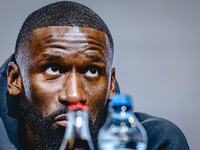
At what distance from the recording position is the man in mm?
836

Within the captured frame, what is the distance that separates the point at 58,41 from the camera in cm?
89

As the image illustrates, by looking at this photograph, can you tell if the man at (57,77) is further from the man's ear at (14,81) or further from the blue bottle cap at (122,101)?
the blue bottle cap at (122,101)

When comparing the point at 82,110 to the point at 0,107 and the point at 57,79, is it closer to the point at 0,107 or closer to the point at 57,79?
the point at 57,79

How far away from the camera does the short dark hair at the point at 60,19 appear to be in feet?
3.13

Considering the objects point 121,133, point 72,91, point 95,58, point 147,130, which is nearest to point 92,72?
point 95,58

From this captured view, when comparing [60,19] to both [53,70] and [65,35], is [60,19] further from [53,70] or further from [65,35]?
[53,70]

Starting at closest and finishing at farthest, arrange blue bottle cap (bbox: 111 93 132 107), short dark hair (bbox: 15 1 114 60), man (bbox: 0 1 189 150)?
blue bottle cap (bbox: 111 93 132 107) → man (bbox: 0 1 189 150) → short dark hair (bbox: 15 1 114 60)

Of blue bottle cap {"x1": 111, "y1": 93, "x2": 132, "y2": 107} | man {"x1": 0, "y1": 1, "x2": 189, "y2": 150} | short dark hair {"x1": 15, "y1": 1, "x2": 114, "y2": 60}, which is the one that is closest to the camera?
blue bottle cap {"x1": 111, "y1": 93, "x2": 132, "y2": 107}

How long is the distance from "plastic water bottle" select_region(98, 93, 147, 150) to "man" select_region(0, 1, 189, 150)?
56 mm

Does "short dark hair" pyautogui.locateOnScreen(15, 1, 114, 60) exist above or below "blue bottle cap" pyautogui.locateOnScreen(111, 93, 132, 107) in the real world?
above

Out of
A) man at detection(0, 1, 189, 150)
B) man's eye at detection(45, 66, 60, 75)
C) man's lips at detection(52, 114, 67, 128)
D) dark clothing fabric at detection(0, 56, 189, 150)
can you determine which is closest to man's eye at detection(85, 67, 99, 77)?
man at detection(0, 1, 189, 150)

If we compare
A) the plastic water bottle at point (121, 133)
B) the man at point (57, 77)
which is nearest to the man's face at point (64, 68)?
the man at point (57, 77)

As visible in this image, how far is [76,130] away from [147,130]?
1.51ft

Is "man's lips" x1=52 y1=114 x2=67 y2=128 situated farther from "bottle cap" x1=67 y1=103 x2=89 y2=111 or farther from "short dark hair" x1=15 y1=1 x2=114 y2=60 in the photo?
"short dark hair" x1=15 y1=1 x2=114 y2=60
